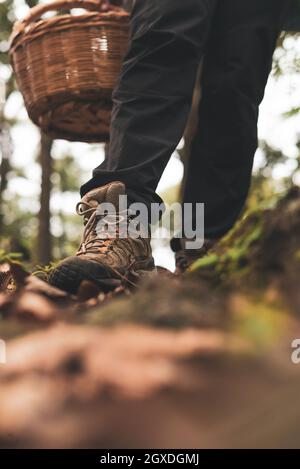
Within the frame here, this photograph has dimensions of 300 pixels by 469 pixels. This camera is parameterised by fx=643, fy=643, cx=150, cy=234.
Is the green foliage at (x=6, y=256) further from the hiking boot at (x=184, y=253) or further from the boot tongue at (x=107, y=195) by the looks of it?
the hiking boot at (x=184, y=253)

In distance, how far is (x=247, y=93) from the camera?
3027 mm

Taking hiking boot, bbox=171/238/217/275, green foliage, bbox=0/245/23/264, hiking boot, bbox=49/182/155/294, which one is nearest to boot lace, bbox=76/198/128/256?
hiking boot, bbox=49/182/155/294

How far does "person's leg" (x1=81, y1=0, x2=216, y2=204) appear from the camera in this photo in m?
2.38

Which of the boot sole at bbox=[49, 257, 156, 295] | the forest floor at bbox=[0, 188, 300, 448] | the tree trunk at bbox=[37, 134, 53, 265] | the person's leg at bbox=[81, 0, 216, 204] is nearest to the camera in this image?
the forest floor at bbox=[0, 188, 300, 448]

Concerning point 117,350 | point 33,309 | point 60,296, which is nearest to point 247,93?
point 60,296

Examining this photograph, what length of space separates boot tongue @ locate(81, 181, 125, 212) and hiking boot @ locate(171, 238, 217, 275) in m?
0.68

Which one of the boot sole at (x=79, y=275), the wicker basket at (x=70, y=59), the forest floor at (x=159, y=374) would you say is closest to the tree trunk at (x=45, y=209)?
the wicker basket at (x=70, y=59)

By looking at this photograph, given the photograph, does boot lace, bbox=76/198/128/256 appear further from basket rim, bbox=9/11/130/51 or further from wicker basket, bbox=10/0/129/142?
basket rim, bbox=9/11/130/51

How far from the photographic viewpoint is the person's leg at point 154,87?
7.81 ft

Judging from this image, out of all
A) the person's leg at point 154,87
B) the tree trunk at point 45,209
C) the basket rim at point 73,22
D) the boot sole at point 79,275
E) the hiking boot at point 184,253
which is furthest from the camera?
the tree trunk at point 45,209

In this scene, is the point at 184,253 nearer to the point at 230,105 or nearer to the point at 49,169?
the point at 230,105

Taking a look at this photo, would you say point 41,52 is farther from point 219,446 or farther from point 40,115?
point 219,446

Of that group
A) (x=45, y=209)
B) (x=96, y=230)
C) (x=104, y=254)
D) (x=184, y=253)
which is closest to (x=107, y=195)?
(x=96, y=230)

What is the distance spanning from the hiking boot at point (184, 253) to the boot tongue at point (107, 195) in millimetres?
682
